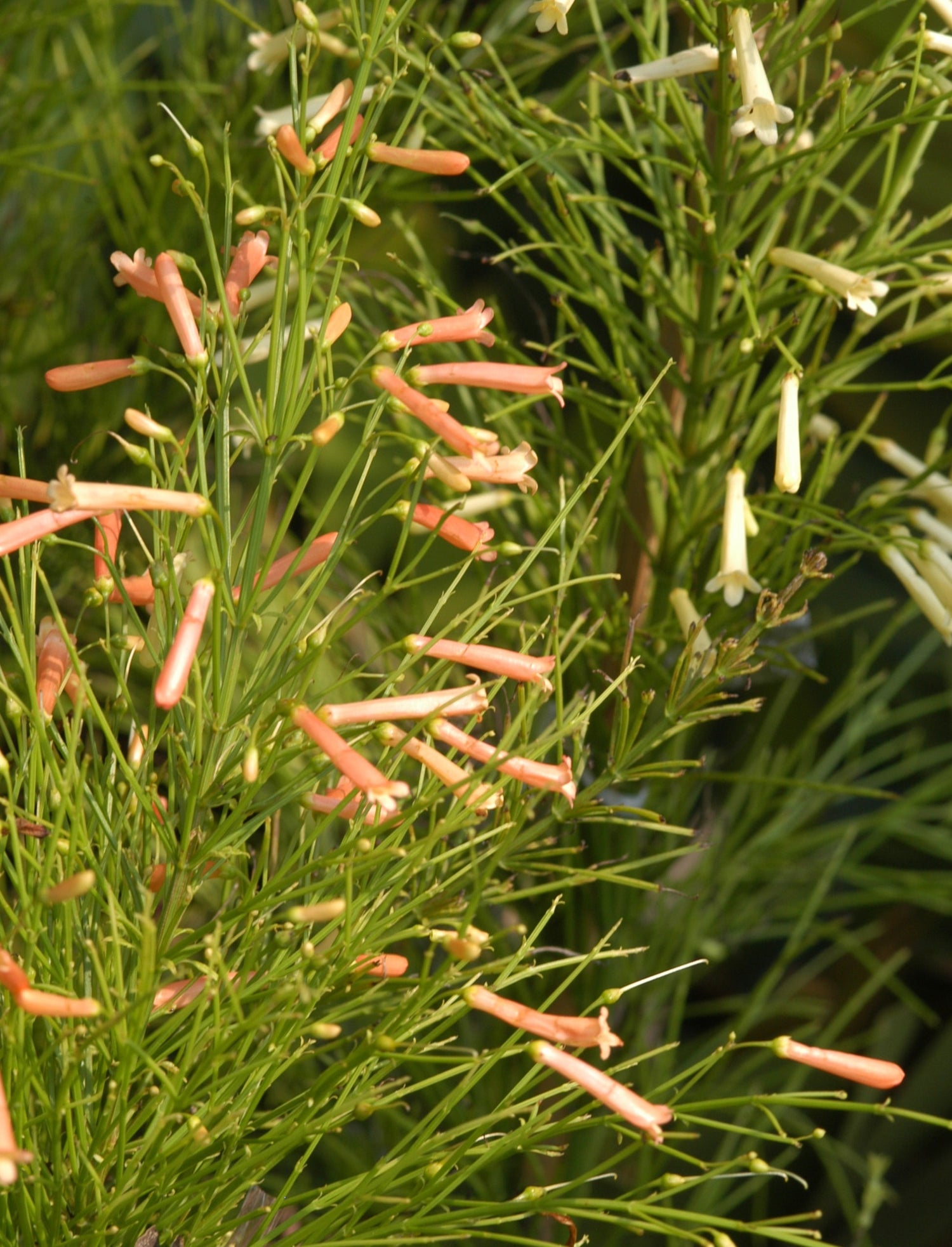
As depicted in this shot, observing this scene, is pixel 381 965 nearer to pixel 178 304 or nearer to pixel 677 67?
pixel 178 304

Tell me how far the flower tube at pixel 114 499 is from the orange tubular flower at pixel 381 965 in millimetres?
124

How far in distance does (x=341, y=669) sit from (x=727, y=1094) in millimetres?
333

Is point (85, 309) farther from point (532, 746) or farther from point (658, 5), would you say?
point (532, 746)

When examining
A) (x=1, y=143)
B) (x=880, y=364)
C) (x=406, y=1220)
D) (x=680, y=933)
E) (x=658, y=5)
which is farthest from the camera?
(x=880, y=364)

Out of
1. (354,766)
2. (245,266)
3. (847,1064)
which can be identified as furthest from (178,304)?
(847,1064)

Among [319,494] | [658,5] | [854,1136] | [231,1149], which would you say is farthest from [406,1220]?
[319,494]

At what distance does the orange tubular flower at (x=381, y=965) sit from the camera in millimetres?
326

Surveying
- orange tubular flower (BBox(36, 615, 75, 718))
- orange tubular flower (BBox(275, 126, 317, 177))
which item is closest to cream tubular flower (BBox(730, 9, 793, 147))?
orange tubular flower (BBox(275, 126, 317, 177))

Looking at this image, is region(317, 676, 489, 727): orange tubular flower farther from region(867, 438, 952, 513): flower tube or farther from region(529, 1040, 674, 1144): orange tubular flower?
region(867, 438, 952, 513): flower tube

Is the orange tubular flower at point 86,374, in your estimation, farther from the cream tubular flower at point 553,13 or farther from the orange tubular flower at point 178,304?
the cream tubular flower at point 553,13

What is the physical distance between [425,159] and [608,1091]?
26cm

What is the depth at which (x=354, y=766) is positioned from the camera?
0.89ft

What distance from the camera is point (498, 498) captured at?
12.8 inches

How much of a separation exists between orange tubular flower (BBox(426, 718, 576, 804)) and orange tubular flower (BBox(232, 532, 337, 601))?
0.05 m
